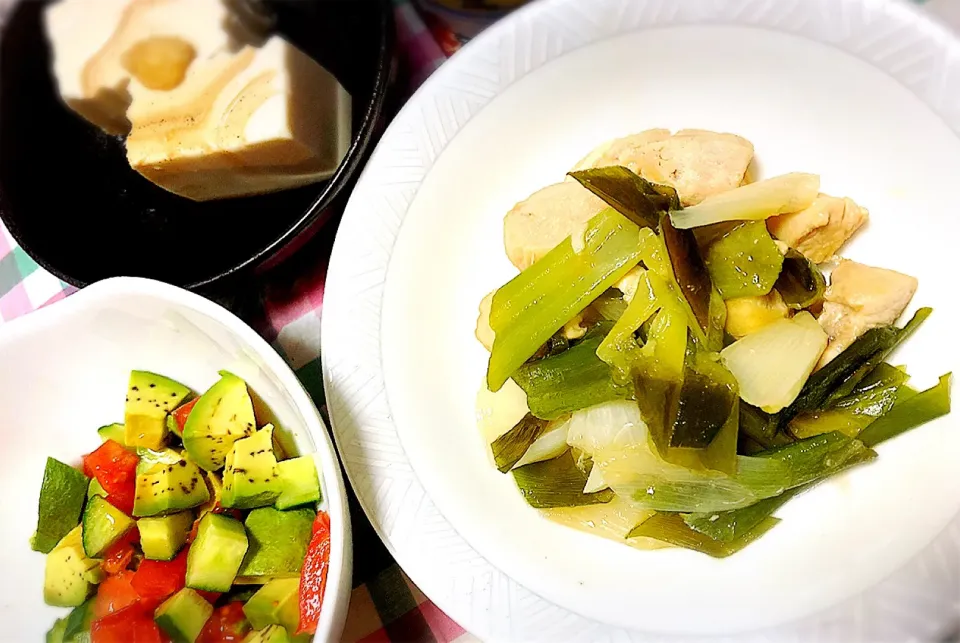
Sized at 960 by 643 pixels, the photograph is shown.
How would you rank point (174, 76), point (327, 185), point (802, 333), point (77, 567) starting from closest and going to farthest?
1. point (802, 333)
2. point (77, 567)
3. point (327, 185)
4. point (174, 76)

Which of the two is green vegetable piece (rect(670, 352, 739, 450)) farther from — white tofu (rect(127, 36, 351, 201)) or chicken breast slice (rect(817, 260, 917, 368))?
white tofu (rect(127, 36, 351, 201))

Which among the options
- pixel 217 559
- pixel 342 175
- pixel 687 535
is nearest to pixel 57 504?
pixel 217 559

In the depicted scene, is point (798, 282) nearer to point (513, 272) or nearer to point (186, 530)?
point (513, 272)

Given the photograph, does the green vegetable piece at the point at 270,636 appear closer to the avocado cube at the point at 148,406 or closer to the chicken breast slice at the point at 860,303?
the avocado cube at the point at 148,406

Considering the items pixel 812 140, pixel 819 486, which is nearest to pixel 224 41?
pixel 812 140

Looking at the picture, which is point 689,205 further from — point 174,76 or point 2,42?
point 2,42

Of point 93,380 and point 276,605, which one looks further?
point 93,380

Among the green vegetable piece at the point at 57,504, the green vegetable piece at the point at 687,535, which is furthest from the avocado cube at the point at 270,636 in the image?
the green vegetable piece at the point at 687,535
